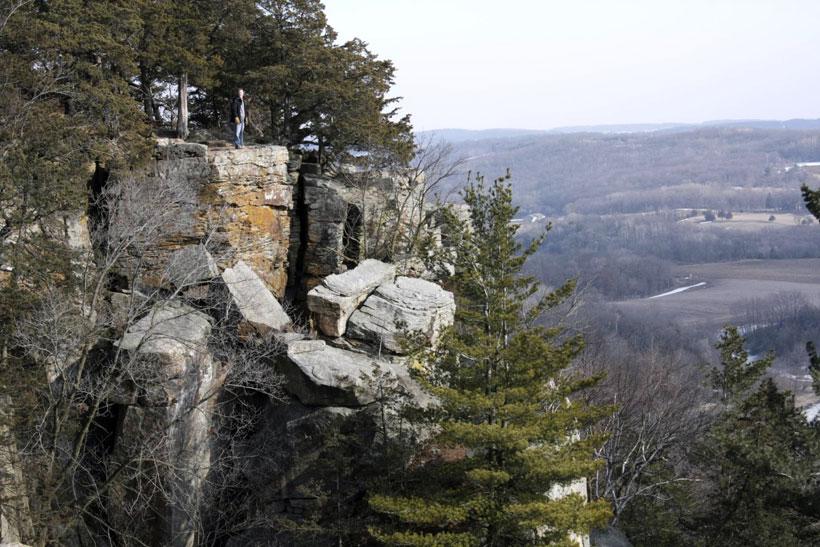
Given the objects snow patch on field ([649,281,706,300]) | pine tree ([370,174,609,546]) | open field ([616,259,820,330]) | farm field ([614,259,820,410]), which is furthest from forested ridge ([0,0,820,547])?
snow patch on field ([649,281,706,300])

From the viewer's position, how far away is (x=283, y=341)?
63.2 ft

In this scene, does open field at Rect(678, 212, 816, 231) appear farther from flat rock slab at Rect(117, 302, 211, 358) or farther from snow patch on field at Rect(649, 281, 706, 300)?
flat rock slab at Rect(117, 302, 211, 358)

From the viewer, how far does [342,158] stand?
2808cm

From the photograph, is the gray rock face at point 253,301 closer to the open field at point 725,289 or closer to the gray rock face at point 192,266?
the gray rock face at point 192,266

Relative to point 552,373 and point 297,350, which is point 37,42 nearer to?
point 297,350

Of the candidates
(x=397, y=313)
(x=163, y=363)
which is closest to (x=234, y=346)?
(x=163, y=363)

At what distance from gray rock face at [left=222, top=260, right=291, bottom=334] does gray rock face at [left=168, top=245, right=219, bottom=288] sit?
46 centimetres

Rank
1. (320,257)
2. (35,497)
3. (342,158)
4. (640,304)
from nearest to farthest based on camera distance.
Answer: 1. (35,497)
2. (320,257)
3. (342,158)
4. (640,304)

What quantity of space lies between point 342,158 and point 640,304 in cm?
9362

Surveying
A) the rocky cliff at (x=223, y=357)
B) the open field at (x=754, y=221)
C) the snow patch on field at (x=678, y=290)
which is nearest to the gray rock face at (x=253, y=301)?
the rocky cliff at (x=223, y=357)

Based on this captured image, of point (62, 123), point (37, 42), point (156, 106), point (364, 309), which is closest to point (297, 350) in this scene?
point (364, 309)

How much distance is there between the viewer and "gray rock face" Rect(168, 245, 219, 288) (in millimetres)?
19156

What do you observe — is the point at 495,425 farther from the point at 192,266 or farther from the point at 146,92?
the point at 146,92

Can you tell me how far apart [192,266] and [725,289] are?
11979cm
